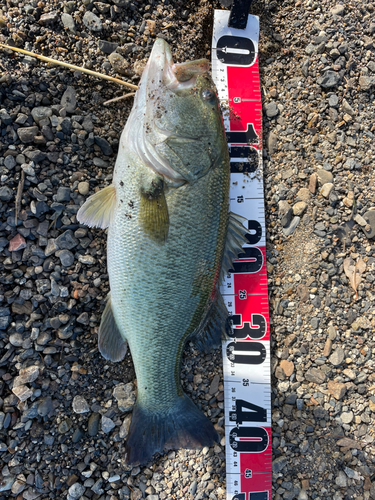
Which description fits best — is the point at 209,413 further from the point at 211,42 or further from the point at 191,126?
the point at 211,42

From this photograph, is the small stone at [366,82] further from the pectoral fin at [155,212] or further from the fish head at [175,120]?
the pectoral fin at [155,212]

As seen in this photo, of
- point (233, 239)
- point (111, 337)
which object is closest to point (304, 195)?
point (233, 239)

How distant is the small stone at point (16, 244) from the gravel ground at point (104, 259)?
11 millimetres

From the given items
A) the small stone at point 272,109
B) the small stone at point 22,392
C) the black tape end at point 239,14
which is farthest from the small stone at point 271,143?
the small stone at point 22,392

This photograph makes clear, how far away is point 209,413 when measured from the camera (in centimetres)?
267

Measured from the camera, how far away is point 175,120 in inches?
79.4

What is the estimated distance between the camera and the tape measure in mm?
2662

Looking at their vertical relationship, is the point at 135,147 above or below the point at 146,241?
above

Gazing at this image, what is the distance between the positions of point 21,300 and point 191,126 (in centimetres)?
172

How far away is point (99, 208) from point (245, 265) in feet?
4.21

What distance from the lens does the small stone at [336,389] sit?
2.70 metres

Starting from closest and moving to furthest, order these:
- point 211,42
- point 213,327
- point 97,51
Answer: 1. point 213,327
2. point 97,51
3. point 211,42

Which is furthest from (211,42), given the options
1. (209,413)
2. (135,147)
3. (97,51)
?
(209,413)


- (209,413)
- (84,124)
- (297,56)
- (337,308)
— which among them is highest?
(297,56)
